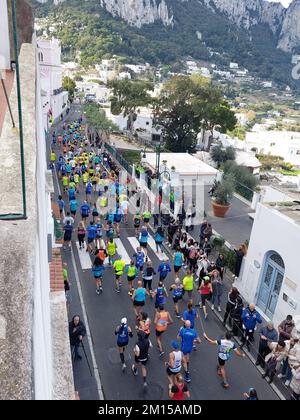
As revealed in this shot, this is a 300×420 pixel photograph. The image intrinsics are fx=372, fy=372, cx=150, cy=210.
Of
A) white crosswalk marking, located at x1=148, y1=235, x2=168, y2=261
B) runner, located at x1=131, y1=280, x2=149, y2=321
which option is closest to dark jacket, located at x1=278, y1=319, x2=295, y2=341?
runner, located at x1=131, y1=280, x2=149, y2=321

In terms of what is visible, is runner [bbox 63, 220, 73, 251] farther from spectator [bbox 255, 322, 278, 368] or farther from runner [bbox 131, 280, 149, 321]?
spectator [bbox 255, 322, 278, 368]

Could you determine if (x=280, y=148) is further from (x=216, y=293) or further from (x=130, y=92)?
(x=216, y=293)

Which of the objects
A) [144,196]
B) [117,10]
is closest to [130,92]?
[144,196]

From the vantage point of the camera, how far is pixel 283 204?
1160 cm

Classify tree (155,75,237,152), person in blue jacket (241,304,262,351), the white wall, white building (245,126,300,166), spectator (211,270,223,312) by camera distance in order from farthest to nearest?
1. white building (245,126,300,166)
2. tree (155,75,237,152)
3. spectator (211,270,223,312)
4. person in blue jacket (241,304,262,351)
5. the white wall

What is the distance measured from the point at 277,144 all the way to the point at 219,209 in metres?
55.2

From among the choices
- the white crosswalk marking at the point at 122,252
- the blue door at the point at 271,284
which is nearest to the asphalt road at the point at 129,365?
the blue door at the point at 271,284

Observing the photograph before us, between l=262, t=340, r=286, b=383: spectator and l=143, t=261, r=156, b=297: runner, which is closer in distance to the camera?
l=262, t=340, r=286, b=383: spectator

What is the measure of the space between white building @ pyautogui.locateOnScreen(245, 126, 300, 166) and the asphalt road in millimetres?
62304

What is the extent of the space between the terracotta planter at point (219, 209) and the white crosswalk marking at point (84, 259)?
8.19m

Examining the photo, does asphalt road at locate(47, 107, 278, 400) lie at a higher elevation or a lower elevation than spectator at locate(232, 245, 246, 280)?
lower

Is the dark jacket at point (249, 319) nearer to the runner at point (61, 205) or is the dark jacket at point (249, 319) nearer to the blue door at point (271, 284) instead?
the blue door at point (271, 284)

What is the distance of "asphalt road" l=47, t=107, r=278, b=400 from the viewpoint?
7773 mm

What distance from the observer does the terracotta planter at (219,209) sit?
62.7 feet
